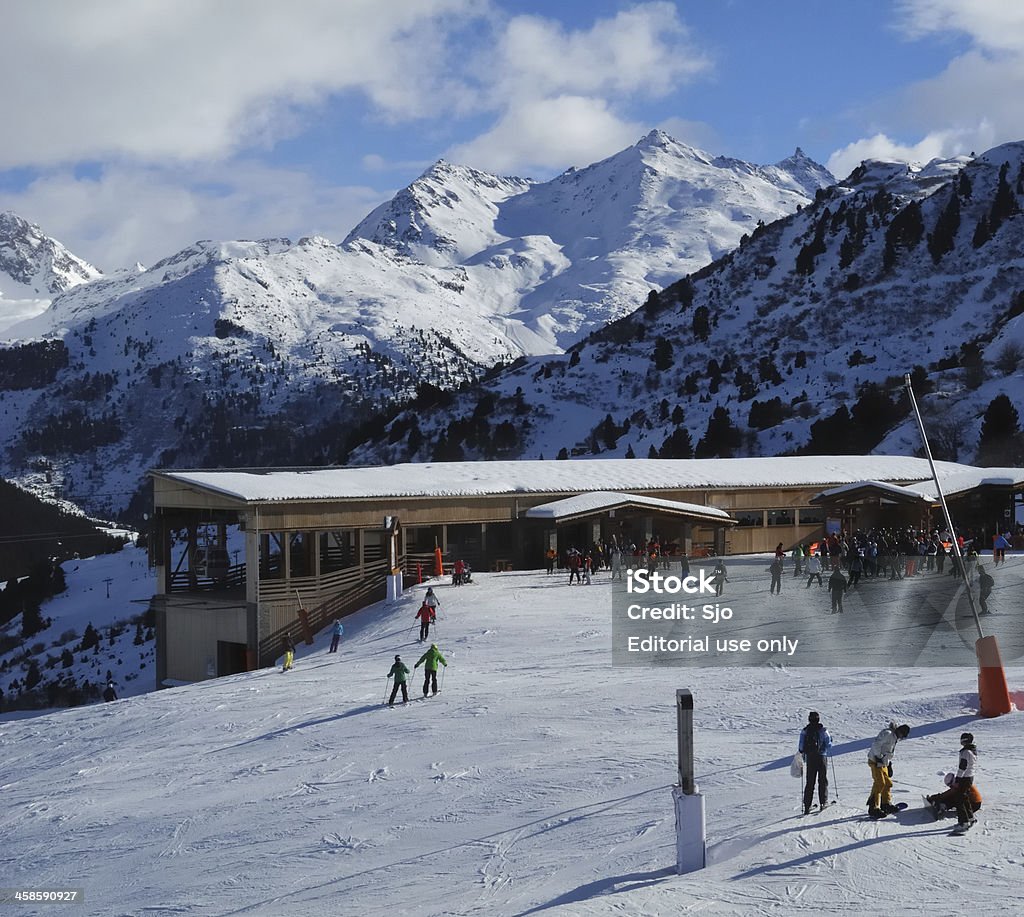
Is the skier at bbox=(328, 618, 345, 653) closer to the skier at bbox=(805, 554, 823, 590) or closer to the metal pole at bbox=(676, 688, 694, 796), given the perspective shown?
the skier at bbox=(805, 554, 823, 590)

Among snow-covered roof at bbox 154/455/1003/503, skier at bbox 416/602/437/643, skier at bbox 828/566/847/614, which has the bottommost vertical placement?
skier at bbox 416/602/437/643

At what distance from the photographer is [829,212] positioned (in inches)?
6314

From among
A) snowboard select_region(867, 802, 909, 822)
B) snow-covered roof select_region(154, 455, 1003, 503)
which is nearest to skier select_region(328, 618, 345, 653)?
snow-covered roof select_region(154, 455, 1003, 503)

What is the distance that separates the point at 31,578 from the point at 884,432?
8056 centimetres

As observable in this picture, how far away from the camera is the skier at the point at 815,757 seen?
15.6 metres

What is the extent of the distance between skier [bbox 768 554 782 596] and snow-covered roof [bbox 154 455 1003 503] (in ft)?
44.5

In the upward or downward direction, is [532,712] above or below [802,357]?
below

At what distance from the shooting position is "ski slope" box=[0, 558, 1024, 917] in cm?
1433

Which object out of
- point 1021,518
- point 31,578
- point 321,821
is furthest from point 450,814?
point 31,578

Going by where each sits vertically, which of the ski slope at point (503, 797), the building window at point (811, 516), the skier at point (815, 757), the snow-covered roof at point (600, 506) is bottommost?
the ski slope at point (503, 797)

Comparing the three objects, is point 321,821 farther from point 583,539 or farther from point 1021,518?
point 1021,518

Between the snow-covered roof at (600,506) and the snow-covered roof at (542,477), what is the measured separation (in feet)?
5.36

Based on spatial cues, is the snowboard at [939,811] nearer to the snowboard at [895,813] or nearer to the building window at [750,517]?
the snowboard at [895,813]

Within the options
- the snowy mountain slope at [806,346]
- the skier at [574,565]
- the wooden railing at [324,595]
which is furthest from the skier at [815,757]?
the snowy mountain slope at [806,346]
